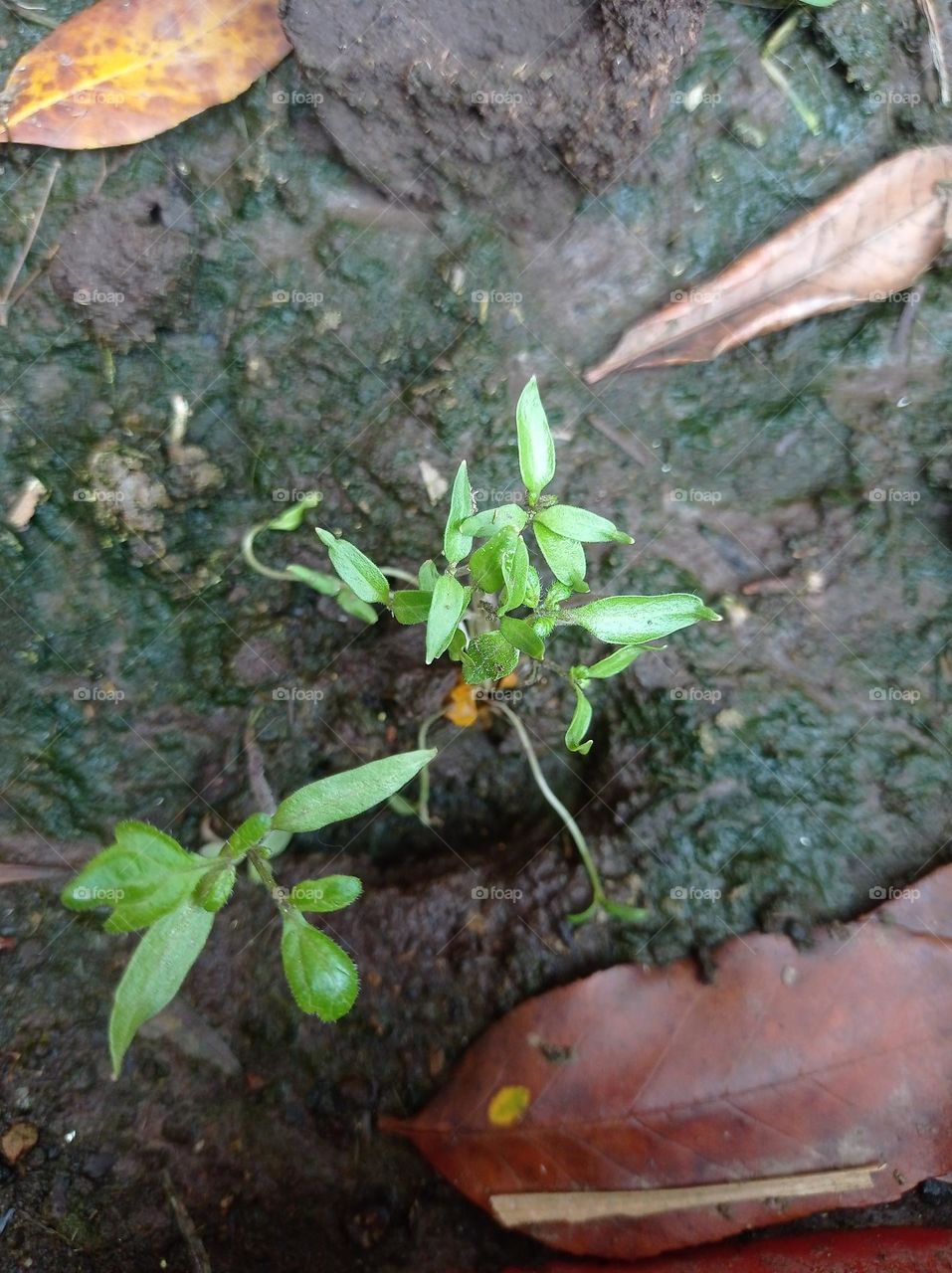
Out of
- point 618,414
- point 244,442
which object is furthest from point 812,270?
point 244,442

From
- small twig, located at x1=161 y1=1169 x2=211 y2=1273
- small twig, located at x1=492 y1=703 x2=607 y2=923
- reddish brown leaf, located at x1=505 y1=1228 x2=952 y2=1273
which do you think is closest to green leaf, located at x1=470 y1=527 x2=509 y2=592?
small twig, located at x1=492 y1=703 x2=607 y2=923

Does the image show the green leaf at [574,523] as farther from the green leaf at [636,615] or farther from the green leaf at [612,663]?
the green leaf at [612,663]

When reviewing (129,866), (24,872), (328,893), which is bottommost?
A: (24,872)

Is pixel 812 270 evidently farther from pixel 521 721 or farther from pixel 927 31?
pixel 521 721

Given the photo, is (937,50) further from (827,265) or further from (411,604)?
(411,604)

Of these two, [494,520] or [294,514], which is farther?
[294,514]

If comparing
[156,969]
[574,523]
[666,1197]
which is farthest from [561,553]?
[666,1197]

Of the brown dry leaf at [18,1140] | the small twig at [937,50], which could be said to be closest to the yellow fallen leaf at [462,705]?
the brown dry leaf at [18,1140]
